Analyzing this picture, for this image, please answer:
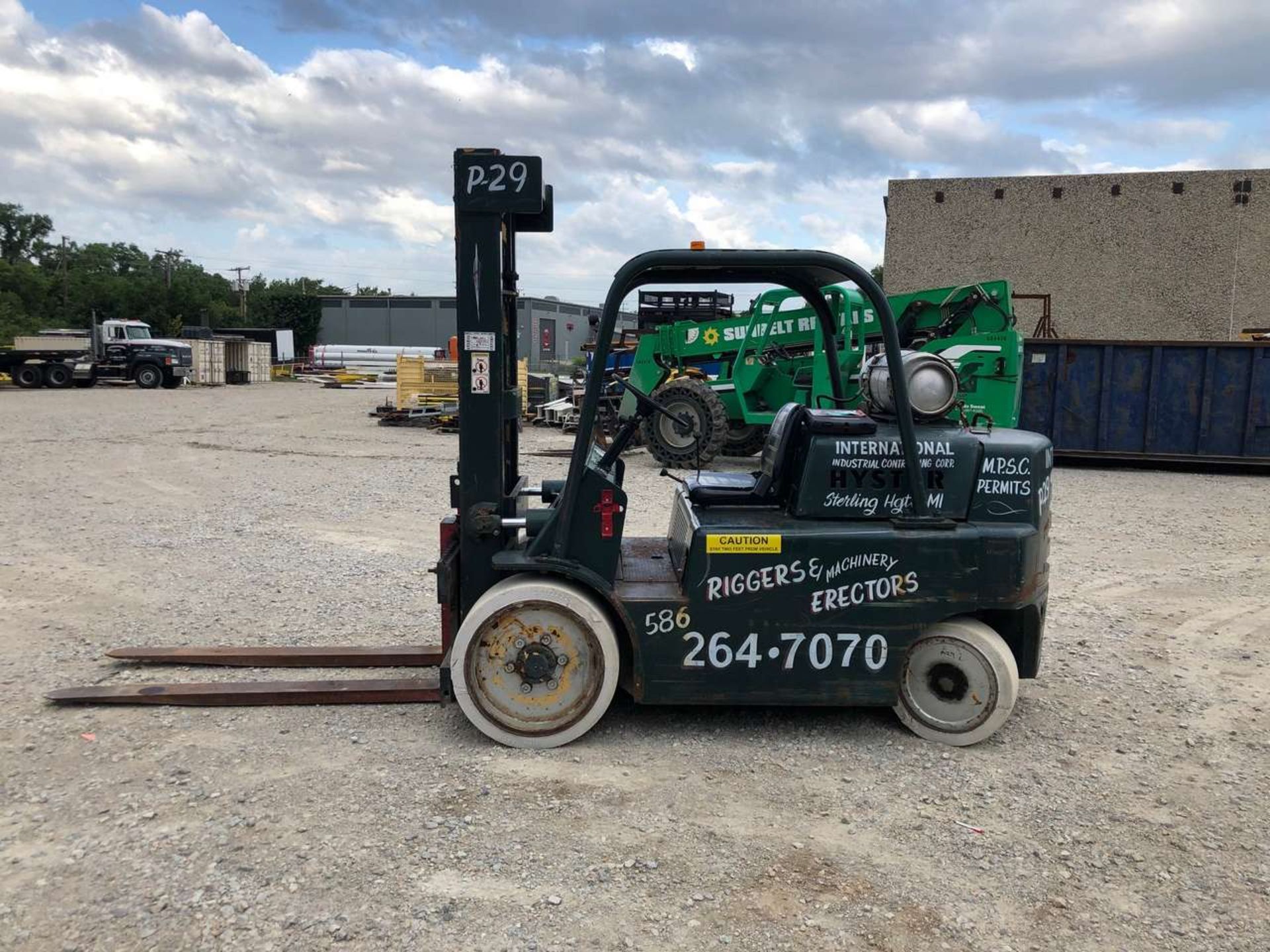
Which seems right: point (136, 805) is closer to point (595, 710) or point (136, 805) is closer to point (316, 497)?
point (595, 710)

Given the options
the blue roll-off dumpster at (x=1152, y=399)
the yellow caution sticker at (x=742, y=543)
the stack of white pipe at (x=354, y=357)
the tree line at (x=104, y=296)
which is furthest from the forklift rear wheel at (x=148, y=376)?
the yellow caution sticker at (x=742, y=543)

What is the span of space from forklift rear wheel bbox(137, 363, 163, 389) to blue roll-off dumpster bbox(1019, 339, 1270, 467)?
1198 inches

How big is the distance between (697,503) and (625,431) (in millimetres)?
571

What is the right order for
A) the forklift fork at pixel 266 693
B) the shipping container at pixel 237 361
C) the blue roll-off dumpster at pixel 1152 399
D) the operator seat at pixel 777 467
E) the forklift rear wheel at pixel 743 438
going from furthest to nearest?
the shipping container at pixel 237 361 → the forklift rear wheel at pixel 743 438 → the blue roll-off dumpster at pixel 1152 399 → the forklift fork at pixel 266 693 → the operator seat at pixel 777 467

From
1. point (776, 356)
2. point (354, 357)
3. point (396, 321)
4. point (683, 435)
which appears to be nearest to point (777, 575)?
point (683, 435)

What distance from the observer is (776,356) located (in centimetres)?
1449

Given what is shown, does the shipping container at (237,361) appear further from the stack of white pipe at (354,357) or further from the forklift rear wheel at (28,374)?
the stack of white pipe at (354,357)

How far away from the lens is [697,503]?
4.80 m

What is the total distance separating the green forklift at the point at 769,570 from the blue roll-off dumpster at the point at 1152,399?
36.7 feet

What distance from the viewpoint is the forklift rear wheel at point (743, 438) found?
15188mm

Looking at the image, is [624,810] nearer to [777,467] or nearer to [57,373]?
[777,467]

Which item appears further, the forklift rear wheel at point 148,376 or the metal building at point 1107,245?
the forklift rear wheel at point 148,376

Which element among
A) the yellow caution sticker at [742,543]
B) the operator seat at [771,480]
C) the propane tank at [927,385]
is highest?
the propane tank at [927,385]

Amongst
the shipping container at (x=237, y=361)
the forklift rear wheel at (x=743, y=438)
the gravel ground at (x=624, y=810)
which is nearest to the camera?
the gravel ground at (x=624, y=810)
